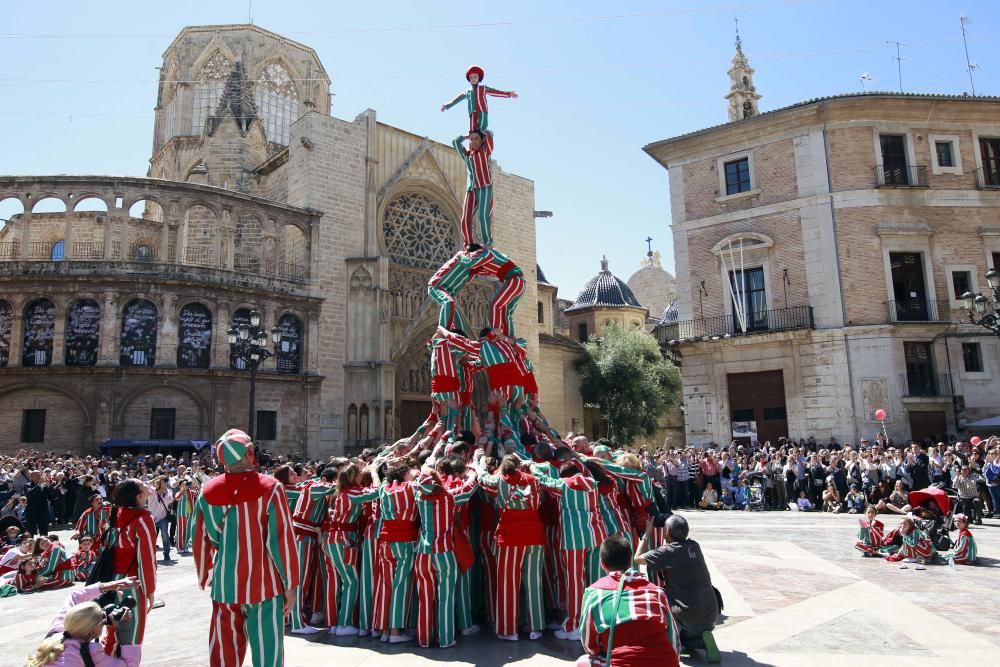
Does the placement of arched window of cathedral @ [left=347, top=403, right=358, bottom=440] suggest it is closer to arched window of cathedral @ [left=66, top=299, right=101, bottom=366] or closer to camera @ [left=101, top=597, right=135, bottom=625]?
arched window of cathedral @ [left=66, top=299, right=101, bottom=366]

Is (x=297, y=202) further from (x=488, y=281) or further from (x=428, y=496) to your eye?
(x=428, y=496)

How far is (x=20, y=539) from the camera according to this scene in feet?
35.0

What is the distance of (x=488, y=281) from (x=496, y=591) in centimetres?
2674

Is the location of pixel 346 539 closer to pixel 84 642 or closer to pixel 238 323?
pixel 84 642

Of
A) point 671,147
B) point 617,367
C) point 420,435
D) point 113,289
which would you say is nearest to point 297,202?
point 113,289

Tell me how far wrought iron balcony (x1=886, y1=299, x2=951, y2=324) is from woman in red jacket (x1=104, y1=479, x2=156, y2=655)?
885 inches

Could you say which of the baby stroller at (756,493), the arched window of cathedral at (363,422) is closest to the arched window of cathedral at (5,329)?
the arched window of cathedral at (363,422)

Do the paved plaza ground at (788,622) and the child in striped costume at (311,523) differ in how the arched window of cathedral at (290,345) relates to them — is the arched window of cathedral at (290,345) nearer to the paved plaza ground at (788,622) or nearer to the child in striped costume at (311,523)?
the paved plaza ground at (788,622)

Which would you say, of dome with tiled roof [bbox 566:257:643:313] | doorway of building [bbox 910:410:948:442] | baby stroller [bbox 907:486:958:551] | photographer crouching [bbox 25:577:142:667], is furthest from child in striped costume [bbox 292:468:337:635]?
dome with tiled roof [bbox 566:257:643:313]

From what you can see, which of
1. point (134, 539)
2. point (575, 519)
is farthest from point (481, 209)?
point (134, 539)

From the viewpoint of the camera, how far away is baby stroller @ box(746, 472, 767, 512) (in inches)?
713

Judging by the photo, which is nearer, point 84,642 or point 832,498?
point 84,642

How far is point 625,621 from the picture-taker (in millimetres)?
3572

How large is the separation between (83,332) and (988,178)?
3060 cm
